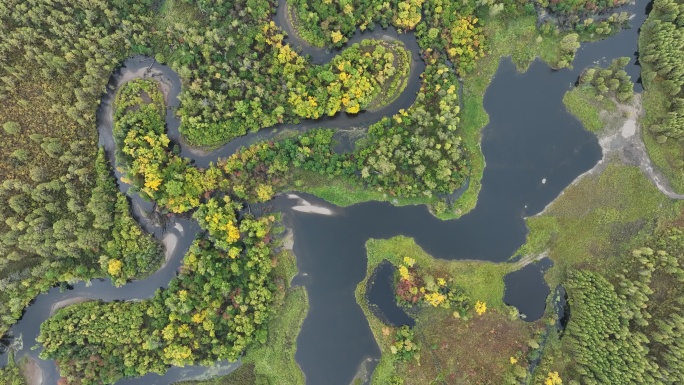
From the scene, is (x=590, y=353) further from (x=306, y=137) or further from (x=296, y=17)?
(x=296, y=17)

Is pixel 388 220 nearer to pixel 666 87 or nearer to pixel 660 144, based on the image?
pixel 660 144

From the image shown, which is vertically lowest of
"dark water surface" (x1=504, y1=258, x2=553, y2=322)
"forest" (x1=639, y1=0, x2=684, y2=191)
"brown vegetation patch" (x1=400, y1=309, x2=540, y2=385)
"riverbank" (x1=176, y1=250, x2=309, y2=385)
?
"riverbank" (x1=176, y1=250, x2=309, y2=385)

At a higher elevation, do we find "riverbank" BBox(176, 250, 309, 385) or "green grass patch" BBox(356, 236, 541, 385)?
"green grass patch" BBox(356, 236, 541, 385)

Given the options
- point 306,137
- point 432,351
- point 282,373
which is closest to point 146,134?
point 306,137

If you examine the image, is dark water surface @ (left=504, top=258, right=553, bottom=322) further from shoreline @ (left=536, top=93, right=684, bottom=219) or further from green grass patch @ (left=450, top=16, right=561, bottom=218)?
green grass patch @ (left=450, top=16, right=561, bottom=218)

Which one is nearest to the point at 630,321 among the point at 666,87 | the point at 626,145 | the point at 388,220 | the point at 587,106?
the point at 626,145

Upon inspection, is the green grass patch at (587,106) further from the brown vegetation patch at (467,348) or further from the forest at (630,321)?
the brown vegetation patch at (467,348)

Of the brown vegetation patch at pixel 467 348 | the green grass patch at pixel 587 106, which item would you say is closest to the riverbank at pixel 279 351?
the brown vegetation patch at pixel 467 348

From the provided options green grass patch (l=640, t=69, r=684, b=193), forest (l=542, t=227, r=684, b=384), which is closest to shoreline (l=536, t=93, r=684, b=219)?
green grass patch (l=640, t=69, r=684, b=193)
